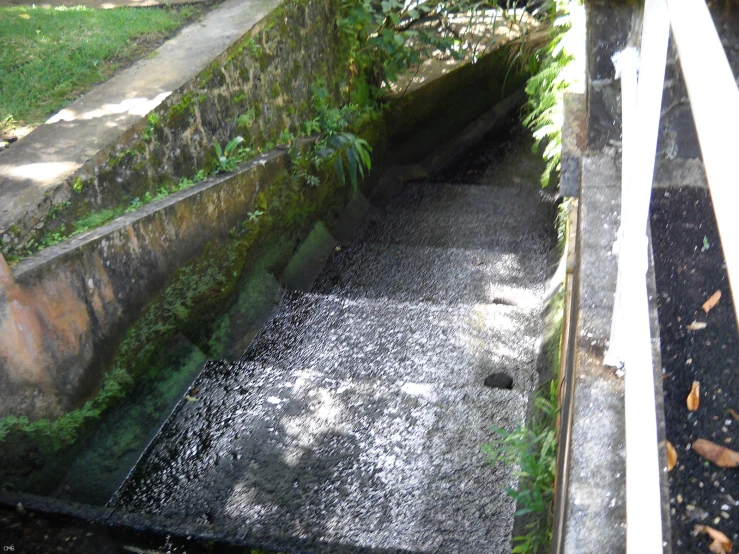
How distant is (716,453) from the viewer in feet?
5.36

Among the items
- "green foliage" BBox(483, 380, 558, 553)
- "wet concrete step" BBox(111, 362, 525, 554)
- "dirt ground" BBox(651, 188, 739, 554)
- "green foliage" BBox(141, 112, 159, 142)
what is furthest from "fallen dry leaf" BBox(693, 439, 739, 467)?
"green foliage" BBox(141, 112, 159, 142)

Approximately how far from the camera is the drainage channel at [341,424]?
2824 millimetres

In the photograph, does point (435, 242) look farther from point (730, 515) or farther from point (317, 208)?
point (730, 515)

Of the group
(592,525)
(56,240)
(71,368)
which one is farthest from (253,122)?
(592,525)

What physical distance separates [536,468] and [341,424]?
120 centimetres

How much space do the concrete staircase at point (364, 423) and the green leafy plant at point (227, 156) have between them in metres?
1.04

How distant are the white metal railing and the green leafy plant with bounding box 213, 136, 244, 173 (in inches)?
111

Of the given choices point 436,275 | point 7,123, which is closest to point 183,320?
point 7,123

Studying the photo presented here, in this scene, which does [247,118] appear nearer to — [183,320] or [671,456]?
[183,320]

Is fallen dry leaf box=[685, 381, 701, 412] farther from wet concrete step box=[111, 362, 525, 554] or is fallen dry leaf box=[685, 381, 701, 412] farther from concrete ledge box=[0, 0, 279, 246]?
concrete ledge box=[0, 0, 279, 246]

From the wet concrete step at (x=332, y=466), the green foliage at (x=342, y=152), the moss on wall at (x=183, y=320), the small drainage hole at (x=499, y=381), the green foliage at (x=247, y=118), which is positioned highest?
the green foliage at (x=247, y=118)

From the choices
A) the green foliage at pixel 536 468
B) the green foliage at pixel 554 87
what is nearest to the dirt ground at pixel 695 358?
the green foliage at pixel 536 468

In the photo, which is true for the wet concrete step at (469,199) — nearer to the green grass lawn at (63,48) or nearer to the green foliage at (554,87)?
the green foliage at (554,87)

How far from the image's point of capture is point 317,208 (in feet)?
18.4
